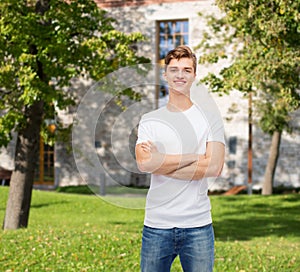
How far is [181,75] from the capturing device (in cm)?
362

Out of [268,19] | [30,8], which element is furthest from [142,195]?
[30,8]

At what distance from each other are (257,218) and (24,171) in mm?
7917

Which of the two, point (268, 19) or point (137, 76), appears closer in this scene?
point (137, 76)

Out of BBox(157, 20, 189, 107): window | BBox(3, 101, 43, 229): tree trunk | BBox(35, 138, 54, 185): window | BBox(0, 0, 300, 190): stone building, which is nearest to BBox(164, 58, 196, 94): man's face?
BBox(3, 101, 43, 229): tree trunk

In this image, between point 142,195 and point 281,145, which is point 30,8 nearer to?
point 142,195

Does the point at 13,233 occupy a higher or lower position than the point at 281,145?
lower

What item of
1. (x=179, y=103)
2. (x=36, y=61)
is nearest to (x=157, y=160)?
(x=179, y=103)

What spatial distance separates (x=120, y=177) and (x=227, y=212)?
14.2m

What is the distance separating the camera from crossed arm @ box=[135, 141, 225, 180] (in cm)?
350

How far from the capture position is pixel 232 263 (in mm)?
8008

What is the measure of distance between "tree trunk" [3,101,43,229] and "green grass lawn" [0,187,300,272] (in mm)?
483

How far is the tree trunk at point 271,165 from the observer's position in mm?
21484

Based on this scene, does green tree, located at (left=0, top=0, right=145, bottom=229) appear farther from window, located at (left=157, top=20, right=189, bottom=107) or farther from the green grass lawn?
window, located at (left=157, top=20, right=189, bottom=107)

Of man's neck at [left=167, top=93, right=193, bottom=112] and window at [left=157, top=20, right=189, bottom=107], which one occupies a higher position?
window at [left=157, top=20, right=189, bottom=107]
